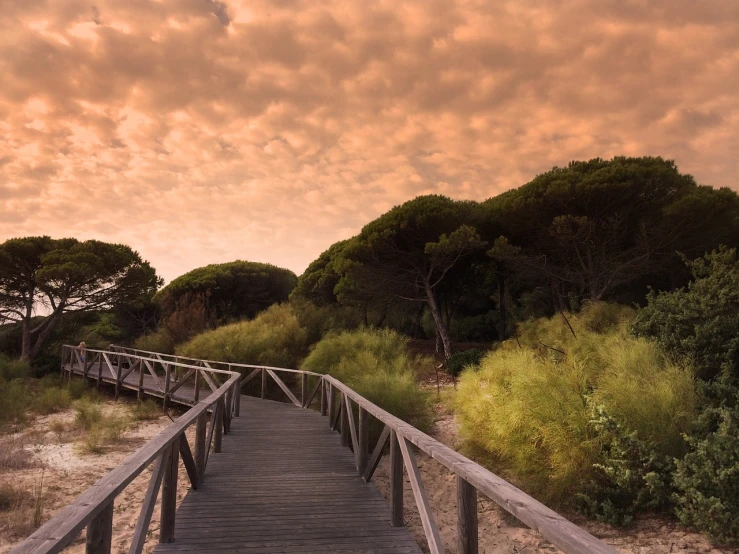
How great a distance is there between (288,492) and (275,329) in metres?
11.5

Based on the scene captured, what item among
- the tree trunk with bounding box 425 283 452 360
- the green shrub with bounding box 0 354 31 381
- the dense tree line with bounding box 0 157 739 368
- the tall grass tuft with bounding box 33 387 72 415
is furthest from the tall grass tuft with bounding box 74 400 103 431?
the tree trunk with bounding box 425 283 452 360

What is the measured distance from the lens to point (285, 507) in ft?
12.9

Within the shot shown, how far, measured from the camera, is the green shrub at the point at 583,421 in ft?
16.5

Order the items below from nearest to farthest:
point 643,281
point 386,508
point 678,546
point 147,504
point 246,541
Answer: point 147,504 → point 246,541 → point 386,508 → point 678,546 → point 643,281

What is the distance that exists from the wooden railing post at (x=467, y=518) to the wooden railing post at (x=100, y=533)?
166cm

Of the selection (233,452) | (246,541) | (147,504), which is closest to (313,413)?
(233,452)

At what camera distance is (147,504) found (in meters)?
2.72

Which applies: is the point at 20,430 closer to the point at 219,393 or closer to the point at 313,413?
the point at 313,413

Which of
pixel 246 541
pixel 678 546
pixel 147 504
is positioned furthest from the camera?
pixel 678 546

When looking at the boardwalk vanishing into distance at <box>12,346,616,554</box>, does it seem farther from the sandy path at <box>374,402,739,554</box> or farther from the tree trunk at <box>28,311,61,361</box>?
the tree trunk at <box>28,311,61,361</box>

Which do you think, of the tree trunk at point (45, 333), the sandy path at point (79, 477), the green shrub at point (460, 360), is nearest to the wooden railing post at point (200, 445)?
the sandy path at point (79, 477)

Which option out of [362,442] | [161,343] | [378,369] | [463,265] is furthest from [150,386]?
[463,265]

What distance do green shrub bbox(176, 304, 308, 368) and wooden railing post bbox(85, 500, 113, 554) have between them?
39.1ft

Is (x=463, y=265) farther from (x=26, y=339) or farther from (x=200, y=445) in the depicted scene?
(x=26, y=339)
